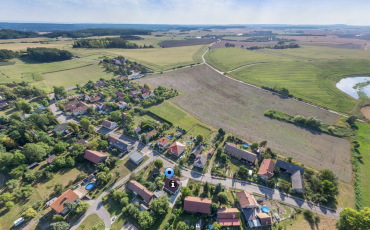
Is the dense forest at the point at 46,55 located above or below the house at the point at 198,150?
above

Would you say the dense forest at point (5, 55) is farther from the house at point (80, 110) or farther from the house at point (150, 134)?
the house at point (150, 134)

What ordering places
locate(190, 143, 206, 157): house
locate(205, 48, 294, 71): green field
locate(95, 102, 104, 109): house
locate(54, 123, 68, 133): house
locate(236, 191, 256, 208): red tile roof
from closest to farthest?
locate(236, 191, 256, 208): red tile roof → locate(190, 143, 206, 157): house → locate(54, 123, 68, 133): house → locate(95, 102, 104, 109): house → locate(205, 48, 294, 71): green field

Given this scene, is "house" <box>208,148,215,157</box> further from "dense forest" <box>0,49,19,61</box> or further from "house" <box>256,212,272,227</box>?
"dense forest" <box>0,49,19,61</box>

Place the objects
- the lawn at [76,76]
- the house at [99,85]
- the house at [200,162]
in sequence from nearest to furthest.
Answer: the house at [200,162]
the house at [99,85]
the lawn at [76,76]

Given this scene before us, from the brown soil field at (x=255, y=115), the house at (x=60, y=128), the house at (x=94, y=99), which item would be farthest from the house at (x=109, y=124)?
the brown soil field at (x=255, y=115)

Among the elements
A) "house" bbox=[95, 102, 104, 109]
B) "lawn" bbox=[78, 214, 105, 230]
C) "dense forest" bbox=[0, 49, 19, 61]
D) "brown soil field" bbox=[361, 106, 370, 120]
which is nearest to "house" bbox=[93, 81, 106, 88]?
"house" bbox=[95, 102, 104, 109]

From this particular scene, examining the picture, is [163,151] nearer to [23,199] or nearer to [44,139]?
[23,199]
